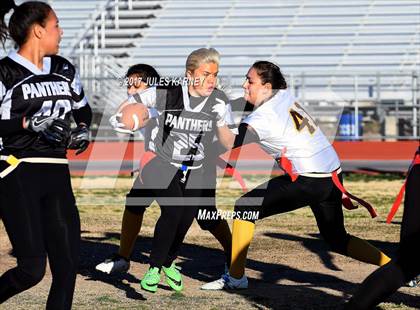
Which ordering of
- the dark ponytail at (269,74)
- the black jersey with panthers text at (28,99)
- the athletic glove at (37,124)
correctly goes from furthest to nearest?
the dark ponytail at (269,74) → the black jersey with panthers text at (28,99) → the athletic glove at (37,124)

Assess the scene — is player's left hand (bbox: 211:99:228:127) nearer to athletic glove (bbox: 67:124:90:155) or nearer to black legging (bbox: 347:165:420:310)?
athletic glove (bbox: 67:124:90:155)

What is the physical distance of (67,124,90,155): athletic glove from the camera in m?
5.02

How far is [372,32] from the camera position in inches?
1050

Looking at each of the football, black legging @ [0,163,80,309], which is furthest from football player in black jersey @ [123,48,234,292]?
black legging @ [0,163,80,309]

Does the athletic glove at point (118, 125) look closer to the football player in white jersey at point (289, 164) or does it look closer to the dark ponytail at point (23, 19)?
the football player in white jersey at point (289, 164)

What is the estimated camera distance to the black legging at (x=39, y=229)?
16.1 ft

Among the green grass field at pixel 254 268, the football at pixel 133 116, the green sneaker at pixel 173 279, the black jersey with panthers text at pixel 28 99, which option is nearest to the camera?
the black jersey with panthers text at pixel 28 99

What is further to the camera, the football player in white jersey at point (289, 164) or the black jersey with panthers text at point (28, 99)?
the football player in white jersey at point (289, 164)

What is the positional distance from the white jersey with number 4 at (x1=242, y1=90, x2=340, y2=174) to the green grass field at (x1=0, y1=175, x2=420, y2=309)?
3.08 ft

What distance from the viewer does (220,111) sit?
7051 millimetres

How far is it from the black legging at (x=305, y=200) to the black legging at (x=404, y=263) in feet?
5.49

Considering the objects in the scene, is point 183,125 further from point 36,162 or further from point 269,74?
point 36,162

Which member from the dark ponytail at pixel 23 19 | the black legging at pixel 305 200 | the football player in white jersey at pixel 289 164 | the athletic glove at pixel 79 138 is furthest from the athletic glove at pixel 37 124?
the black legging at pixel 305 200

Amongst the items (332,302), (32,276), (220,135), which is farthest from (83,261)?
(32,276)
